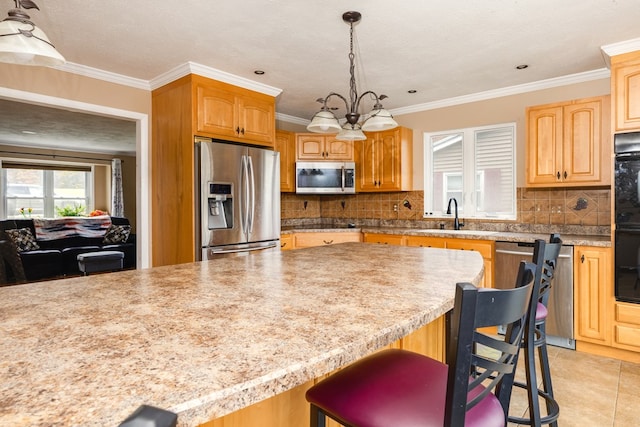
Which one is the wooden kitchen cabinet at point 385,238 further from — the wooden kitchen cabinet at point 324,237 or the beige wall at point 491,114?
the beige wall at point 491,114

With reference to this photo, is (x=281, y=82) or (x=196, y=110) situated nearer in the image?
(x=196, y=110)

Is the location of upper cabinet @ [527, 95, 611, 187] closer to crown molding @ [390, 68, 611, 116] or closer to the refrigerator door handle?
crown molding @ [390, 68, 611, 116]

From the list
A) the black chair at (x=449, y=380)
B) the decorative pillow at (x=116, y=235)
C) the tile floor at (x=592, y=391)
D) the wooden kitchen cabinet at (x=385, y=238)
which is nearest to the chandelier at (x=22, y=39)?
the black chair at (x=449, y=380)

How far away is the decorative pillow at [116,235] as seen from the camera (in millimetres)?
6848

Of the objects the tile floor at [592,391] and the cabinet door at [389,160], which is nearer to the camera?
the tile floor at [592,391]

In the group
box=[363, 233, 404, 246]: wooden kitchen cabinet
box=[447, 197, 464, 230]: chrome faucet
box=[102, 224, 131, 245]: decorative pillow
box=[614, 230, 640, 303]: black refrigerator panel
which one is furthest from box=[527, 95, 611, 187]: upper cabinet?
box=[102, 224, 131, 245]: decorative pillow

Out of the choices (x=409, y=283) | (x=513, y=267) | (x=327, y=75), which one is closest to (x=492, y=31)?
(x=327, y=75)

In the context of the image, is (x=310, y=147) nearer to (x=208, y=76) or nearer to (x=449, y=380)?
(x=208, y=76)

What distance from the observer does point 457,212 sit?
13.8 feet

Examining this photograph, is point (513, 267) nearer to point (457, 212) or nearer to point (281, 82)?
point (457, 212)

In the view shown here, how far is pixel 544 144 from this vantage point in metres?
3.35

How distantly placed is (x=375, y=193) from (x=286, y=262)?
337cm

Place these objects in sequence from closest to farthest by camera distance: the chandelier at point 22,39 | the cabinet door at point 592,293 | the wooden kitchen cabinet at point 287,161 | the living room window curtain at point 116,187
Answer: the chandelier at point 22,39 → the cabinet door at point 592,293 → the wooden kitchen cabinet at point 287,161 → the living room window curtain at point 116,187

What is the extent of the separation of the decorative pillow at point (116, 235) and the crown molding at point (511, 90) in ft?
17.3
